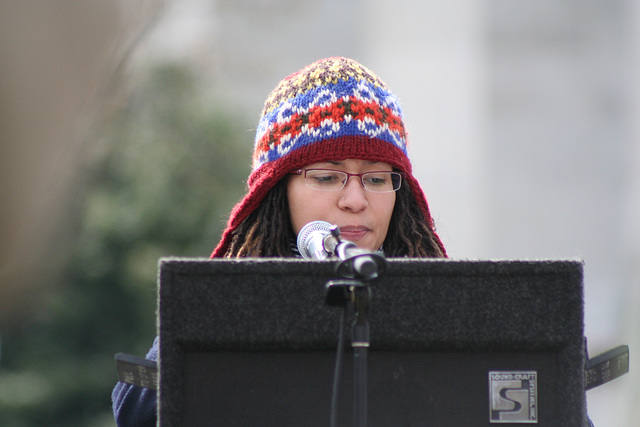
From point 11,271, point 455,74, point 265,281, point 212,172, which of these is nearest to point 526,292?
point 265,281

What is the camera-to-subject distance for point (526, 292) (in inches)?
48.8

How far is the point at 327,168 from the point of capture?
6.47ft

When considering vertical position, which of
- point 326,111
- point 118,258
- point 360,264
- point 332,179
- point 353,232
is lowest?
point 360,264

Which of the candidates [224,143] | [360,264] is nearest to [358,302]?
[360,264]

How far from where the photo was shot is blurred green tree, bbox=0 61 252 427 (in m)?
6.34

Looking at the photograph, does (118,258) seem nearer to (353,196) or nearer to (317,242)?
(353,196)

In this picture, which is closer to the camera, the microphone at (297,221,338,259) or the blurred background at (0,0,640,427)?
the blurred background at (0,0,640,427)

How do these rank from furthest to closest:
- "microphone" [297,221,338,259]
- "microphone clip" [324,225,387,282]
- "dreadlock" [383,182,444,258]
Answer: "dreadlock" [383,182,444,258] → "microphone" [297,221,338,259] → "microphone clip" [324,225,387,282]

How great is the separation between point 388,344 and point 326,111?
2.75ft

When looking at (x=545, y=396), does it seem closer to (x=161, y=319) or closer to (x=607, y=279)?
(x=161, y=319)

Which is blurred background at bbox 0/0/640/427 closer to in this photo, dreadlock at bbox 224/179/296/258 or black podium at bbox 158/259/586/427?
black podium at bbox 158/259/586/427

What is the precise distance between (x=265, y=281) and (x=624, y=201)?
1071 centimetres

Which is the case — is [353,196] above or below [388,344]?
above

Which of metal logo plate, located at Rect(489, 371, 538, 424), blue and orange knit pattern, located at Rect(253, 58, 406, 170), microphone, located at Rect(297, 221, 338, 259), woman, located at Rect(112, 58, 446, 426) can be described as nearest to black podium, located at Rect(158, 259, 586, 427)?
metal logo plate, located at Rect(489, 371, 538, 424)
